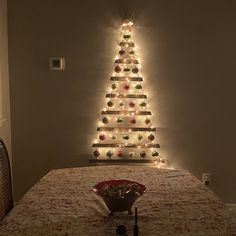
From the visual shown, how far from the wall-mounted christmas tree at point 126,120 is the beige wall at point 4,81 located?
0.85 meters

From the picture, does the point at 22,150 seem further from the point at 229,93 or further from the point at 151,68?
the point at 229,93

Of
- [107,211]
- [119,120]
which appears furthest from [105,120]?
[107,211]

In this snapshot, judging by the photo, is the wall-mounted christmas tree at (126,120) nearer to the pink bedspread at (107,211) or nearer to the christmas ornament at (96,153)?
the christmas ornament at (96,153)

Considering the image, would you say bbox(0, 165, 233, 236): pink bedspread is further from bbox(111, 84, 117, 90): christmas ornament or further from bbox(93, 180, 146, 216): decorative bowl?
bbox(111, 84, 117, 90): christmas ornament

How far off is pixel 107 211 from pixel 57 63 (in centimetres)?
200

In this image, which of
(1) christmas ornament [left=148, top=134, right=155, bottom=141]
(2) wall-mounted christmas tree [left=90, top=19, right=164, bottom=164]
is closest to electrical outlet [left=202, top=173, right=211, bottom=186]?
(2) wall-mounted christmas tree [left=90, top=19, right=164, bottom=164]

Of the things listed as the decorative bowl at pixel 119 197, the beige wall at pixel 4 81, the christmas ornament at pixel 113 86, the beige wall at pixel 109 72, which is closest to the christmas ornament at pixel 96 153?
the beige wall at pixel 109 72

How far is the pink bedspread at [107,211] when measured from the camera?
55.9 inches

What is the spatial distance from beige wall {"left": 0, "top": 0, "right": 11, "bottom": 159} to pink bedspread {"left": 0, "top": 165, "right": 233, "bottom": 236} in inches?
49.6

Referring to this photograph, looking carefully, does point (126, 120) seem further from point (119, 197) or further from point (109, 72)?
point (119, 197)

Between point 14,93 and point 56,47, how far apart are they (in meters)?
0.61

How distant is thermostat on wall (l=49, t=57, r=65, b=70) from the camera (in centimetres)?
327

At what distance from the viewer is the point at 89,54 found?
10.7 ft

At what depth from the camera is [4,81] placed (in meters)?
3.21
